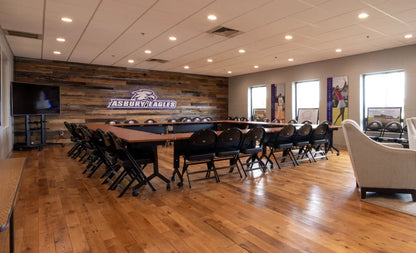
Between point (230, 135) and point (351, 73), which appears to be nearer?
point (230, 135)

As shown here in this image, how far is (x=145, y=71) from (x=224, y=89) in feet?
13.2

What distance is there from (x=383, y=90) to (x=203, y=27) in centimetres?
567

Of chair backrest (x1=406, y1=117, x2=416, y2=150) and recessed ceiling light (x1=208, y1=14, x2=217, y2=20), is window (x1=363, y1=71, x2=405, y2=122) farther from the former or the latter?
recessed ceiling light (x1=208, y1=14, x2=217, y2=20)

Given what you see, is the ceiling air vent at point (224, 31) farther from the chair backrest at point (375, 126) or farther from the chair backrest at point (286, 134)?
the chair backrest at point (375, 126)

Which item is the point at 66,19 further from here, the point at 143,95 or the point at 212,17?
the point at 143,95

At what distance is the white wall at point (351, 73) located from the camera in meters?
6.88

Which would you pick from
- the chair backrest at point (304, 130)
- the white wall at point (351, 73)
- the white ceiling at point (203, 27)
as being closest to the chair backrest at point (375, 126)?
the white wall at point (351, 73)

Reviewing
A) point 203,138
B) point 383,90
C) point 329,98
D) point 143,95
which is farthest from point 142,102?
point 383,90

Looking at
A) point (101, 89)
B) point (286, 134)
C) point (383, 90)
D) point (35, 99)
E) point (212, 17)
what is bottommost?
point (286, 134)

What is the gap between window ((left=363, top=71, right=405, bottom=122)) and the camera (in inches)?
290

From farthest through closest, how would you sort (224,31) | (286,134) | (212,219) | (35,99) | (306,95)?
(306,95) < (35,99) < (224,31) < (286,134) < (212,219)

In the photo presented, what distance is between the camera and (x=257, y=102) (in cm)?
1188

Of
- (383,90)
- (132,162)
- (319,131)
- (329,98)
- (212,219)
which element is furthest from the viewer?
(329,98)

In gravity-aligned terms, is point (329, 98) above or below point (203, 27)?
below
